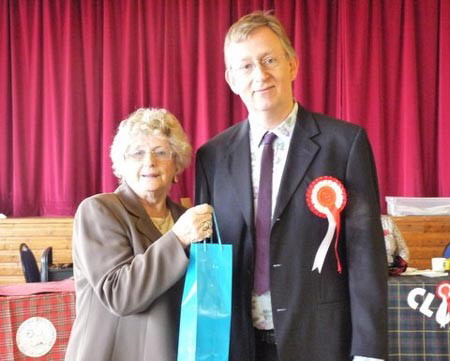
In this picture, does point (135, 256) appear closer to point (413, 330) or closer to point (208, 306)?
point (208, 306)

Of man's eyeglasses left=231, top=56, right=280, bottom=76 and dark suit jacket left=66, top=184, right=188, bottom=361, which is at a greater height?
man's eyeglasses left=231, top=56, right=280, bottom=76

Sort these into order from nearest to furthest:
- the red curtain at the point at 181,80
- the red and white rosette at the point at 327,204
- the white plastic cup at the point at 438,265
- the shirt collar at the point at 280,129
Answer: the red and white rosette at the point at 327,204
the shirt collar at the point at 280,129
the white plastic cup at the point at 438,265
the red curtain at the point at 181,80

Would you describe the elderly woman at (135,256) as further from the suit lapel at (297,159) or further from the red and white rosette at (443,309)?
the red and white rosette at (443,309)

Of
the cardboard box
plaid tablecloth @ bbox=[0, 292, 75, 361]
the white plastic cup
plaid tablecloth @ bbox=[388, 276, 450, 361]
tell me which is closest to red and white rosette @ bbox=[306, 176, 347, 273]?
plaid tablecloth @ bbox=[0, 292, 75, 361]

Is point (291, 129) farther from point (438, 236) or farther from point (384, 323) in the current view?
point (438, 236)

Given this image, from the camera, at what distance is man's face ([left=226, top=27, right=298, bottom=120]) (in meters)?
1.50

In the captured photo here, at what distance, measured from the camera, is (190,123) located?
6266 millimetres

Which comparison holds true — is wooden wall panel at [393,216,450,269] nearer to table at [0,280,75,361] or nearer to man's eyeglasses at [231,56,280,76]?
table at [0,280,75,361]

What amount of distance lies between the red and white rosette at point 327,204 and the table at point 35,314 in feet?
4.88

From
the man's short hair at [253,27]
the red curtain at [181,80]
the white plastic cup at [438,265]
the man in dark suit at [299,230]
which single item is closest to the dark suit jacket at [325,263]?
the man in dark suit at [299,230]

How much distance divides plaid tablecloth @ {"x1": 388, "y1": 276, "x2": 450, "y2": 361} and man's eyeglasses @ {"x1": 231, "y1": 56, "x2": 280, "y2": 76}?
6.66 ft

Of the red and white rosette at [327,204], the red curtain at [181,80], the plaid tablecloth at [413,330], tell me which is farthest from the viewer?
the red curtain at [181,80]

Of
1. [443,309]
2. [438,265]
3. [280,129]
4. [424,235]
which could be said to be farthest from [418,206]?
[280,129]

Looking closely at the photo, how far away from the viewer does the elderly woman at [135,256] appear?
4.84ft
